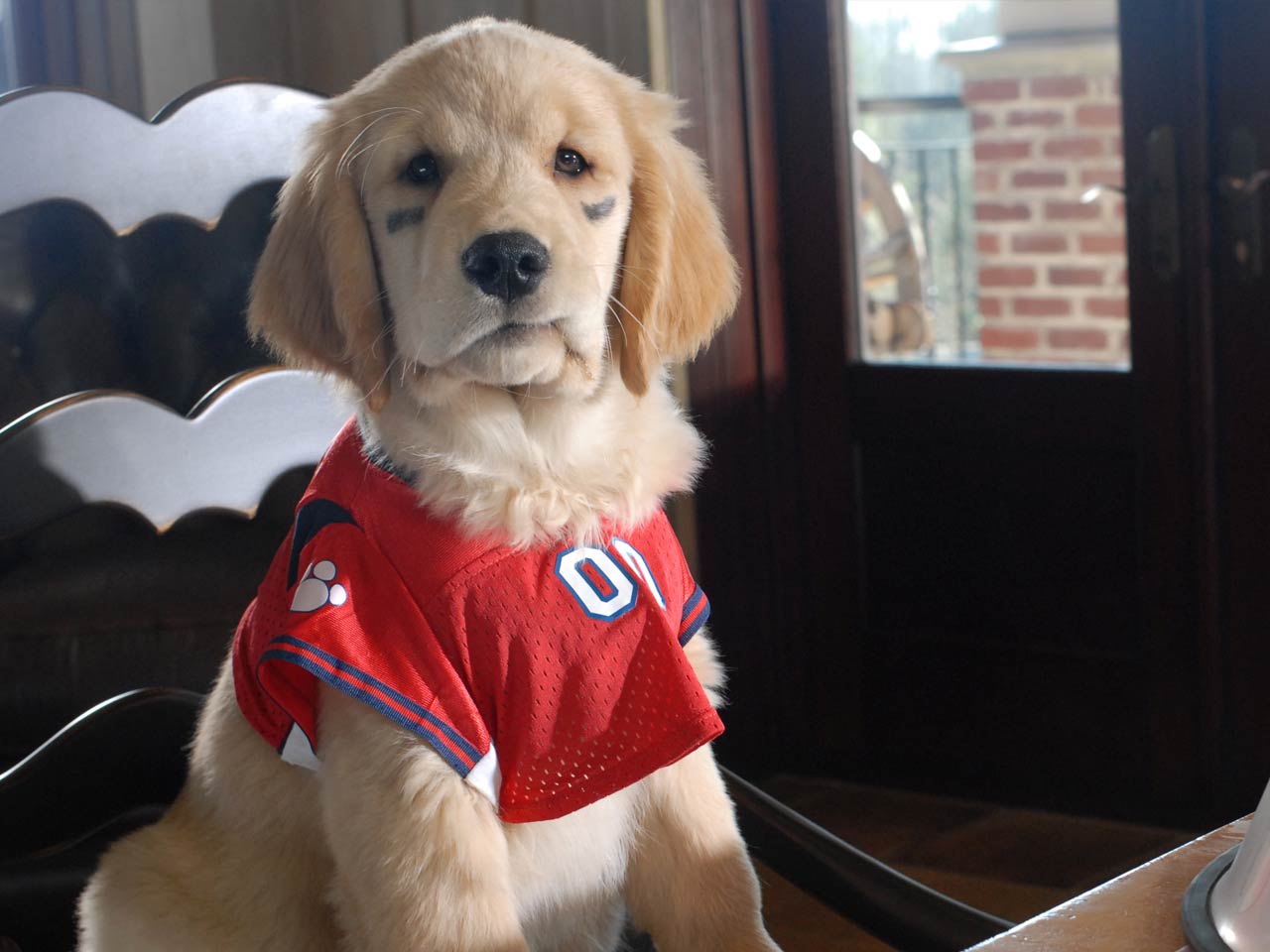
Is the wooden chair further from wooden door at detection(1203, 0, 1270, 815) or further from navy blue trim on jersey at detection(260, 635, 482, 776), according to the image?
wooden door at detection(1203, 0, 1270, 815)

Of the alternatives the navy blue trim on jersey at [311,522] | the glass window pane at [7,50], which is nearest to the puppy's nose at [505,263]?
the navy blue trim on jersey at [311,522]

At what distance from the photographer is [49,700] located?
1.85 meters

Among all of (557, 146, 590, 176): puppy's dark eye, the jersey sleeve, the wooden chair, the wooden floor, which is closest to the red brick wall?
the wooden floor

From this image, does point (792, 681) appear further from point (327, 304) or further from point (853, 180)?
point (327, 304)

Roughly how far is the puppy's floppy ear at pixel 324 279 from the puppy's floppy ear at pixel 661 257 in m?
0.22

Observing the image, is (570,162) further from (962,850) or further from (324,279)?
(962,850)

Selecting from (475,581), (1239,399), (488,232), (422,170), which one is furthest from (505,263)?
(1239,399)

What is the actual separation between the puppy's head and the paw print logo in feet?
0.54

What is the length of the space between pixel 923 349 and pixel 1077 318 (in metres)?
0.35

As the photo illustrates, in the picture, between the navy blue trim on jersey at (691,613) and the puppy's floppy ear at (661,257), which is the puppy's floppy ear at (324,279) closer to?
the puppy's floppy ear at (661,257)

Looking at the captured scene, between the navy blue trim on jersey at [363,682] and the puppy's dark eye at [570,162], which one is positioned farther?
the puppy's dark eye at [570,162]

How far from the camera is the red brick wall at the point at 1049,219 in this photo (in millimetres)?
2770

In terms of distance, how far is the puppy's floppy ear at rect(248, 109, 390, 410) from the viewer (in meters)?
1.22

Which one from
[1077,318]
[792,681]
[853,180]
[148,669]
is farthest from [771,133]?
[148,669]
